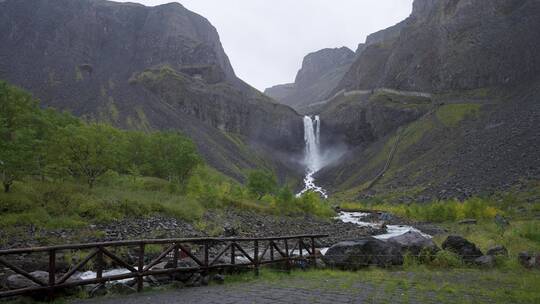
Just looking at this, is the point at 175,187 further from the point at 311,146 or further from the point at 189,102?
the point at 311,146

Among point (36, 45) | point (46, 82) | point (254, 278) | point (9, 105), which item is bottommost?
point (254, 278)

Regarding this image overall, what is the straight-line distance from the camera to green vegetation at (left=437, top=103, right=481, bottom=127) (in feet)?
330

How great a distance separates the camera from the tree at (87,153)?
118 feet

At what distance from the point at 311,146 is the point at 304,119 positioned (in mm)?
14864

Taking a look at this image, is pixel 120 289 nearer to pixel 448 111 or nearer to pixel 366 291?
pixel 366 291

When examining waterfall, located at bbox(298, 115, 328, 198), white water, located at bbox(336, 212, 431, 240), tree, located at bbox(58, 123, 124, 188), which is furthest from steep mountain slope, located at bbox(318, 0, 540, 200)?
tree, located at bbox(58, 123, 124, 188)

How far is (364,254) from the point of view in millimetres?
17438

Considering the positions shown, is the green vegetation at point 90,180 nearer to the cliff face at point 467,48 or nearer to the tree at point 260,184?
the tree at point 260,184

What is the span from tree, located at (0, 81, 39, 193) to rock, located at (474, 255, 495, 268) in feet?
86.2

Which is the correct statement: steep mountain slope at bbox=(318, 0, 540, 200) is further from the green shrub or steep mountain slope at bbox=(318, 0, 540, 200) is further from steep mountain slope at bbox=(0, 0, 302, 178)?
the green shrub

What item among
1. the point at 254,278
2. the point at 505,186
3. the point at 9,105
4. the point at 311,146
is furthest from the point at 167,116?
the point at 254,278

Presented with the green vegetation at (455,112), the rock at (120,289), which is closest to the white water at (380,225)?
the rock at (120,289)

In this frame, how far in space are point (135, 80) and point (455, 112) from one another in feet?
353

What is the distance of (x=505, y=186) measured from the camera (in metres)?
57.4
